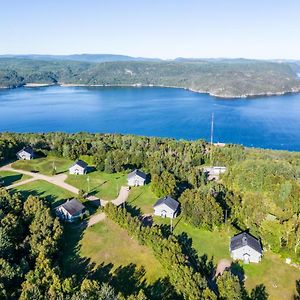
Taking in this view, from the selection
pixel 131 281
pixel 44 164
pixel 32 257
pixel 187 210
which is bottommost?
pixel 44 164

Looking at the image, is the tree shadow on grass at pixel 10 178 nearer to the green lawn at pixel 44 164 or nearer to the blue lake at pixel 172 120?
the green lawn at pixel 44 164

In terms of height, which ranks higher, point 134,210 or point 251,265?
point 251,265

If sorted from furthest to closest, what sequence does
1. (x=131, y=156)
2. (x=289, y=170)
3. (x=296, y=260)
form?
(x=131, y=156), (x=289, y=170), (x=296, y=260)

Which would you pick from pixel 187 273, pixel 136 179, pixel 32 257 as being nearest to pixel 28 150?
pixel 136 179

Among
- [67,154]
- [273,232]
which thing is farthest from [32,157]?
[273,232]

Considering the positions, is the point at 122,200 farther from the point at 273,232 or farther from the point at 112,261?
the point at 273,232

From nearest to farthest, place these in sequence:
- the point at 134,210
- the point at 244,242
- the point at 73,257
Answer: the point at 73,257
the point at 244,242
the point at 134,210

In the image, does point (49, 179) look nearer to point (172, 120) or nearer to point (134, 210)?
point (134, 210)

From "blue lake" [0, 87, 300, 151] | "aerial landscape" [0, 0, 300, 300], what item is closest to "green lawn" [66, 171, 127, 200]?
"aerial landscape" [0, 0, 300, 300]
